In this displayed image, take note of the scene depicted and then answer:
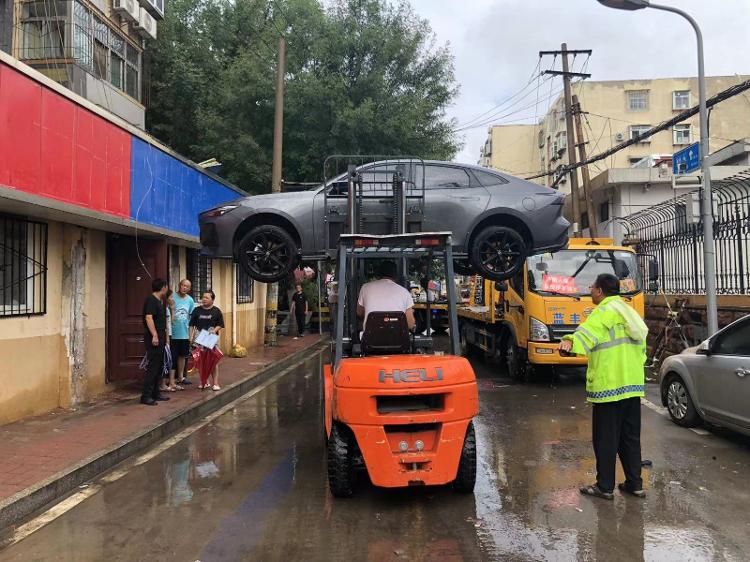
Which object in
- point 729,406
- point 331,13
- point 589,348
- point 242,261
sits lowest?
point 729,406

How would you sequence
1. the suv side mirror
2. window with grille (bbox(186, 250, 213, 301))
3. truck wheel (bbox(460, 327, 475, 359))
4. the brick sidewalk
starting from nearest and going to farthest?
the brick sidewalk
the suv side mirror
window with grille (bbox(186, 250, 213, 301))
truck wheel (bbox(460, 327, 475, 359))

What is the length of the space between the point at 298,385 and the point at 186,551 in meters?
6.95

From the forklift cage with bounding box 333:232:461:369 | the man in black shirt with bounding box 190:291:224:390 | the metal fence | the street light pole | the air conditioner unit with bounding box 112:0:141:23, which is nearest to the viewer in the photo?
the forklift cage with bounding box 333:232:461:369

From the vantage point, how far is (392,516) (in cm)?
448

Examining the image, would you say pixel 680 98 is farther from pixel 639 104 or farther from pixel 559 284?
pixel 559 284

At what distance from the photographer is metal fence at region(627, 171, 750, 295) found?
34.2 ft

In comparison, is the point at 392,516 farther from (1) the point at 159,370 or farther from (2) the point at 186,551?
(1) the point at 159,370

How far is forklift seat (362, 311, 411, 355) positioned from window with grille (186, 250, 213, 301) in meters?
7.62

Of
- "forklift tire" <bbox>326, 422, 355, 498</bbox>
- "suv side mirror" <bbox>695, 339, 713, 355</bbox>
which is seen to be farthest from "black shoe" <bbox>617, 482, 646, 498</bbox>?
"suv side mirror" <bbox>695, 339, 713, 355</bbox>

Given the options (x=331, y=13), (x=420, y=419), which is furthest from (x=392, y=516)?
(x=331, y=13)

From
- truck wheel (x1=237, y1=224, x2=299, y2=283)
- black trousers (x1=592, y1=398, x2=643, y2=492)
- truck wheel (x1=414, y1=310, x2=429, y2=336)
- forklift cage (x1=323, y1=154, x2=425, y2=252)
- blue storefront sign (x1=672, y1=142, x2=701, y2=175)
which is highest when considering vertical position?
blue storefront sign (x1=672, y1=142, x2=701, y2=175)

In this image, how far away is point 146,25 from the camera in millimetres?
17719

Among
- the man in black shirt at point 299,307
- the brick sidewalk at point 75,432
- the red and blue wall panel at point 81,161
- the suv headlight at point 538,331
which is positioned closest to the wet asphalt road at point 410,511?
the brick sidewalk at point 75,432

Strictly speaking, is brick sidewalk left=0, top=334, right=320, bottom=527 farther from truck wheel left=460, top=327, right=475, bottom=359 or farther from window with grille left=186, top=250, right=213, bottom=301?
truck wheel left=460, top=327, right=475, bottom=359
